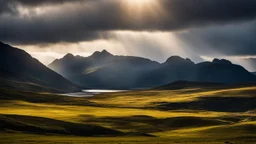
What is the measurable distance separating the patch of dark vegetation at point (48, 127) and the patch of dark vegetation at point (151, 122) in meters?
17.2

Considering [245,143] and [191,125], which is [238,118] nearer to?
[191,125]

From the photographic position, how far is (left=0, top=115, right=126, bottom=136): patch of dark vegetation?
117312mm

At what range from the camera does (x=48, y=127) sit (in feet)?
404

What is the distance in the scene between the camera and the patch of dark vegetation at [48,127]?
385ft

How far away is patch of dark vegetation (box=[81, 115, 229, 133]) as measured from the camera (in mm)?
149625

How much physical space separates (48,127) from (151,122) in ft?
174

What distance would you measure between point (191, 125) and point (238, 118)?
43.2 metres

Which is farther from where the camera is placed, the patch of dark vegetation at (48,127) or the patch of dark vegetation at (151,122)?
the patch of dark vegetation at (151,122)

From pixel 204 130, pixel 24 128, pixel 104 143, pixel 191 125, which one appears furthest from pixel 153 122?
pixel 104 143

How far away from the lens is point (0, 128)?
11319cm

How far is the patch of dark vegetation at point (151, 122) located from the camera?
149625mm

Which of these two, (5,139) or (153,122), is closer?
(5,139)

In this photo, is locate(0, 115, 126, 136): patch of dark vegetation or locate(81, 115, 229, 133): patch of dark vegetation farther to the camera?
locate(81, 115, 229, 133): patch of dark vegetation

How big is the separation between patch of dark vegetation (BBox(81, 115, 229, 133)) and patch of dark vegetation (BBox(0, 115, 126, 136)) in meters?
17.2
